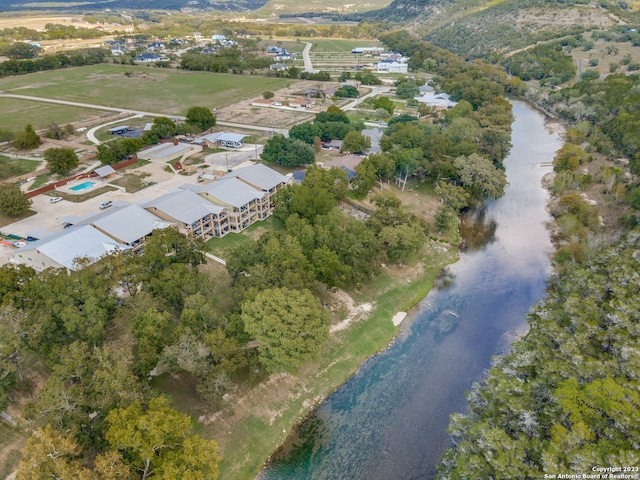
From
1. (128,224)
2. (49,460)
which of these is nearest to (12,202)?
(128,224)

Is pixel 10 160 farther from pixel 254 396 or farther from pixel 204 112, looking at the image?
pixel 254 396

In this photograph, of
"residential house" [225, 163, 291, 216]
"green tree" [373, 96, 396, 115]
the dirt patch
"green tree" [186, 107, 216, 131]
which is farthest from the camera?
"green tree" [373, 96, 396, 115]

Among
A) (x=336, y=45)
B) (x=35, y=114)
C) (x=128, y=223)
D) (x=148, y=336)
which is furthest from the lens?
(x=336, y=45)

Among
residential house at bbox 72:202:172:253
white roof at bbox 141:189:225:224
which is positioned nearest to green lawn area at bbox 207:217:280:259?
white roof at bbox 141:189:225:224

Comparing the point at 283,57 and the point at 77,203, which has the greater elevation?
the point at 283,57

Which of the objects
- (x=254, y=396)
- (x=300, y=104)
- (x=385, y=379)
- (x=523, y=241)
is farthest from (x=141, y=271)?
(x=300, y=104)

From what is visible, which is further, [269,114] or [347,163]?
[269,114]

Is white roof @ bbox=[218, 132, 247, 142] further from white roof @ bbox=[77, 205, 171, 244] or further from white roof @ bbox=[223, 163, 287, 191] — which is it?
white roof @ bbox=[77, 205, 171, 244]

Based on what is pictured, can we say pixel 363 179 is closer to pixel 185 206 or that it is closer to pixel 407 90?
pixel 185 206
